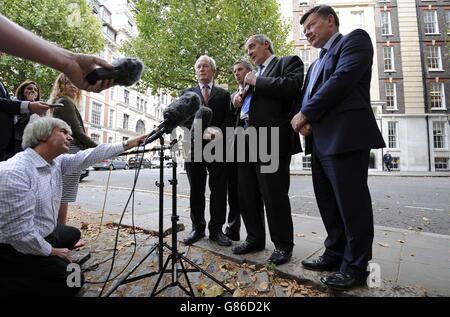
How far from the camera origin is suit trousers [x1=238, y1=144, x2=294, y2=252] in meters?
2.53

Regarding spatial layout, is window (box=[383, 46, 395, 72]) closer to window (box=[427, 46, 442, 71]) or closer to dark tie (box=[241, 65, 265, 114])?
window (box=[427, 46, 442, 71])

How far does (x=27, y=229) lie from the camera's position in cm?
189

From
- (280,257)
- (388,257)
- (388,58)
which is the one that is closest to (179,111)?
(280,257)

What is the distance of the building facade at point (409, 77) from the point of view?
22.8 m

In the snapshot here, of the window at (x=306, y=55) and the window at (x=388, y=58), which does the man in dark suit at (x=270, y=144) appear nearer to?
the window at (x=306, y=55)

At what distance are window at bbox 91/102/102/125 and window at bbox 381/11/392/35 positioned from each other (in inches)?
1309

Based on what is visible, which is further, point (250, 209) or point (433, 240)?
point (433, 240)

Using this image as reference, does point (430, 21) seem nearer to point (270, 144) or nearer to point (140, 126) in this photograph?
point (270, 144)

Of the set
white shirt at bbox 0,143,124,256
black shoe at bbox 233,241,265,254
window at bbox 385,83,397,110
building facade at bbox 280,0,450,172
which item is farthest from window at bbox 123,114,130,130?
black shoe at bbox 233,241,265,254

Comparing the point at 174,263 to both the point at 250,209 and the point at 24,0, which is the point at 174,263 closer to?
the point at 250,209

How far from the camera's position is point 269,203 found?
8.34 feet

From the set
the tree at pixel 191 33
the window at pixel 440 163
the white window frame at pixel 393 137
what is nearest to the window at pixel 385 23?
the white window frame at pixel 393 137
